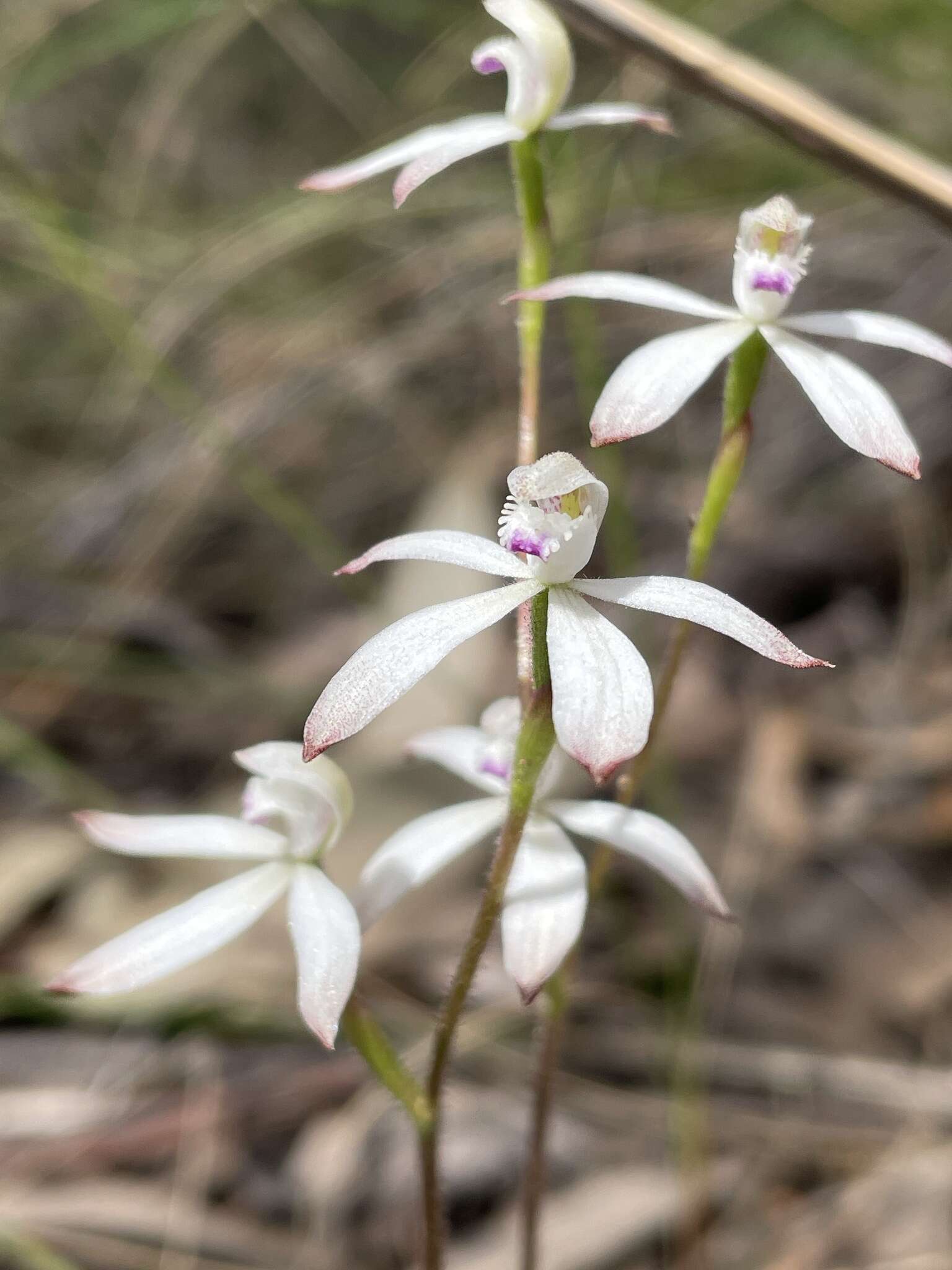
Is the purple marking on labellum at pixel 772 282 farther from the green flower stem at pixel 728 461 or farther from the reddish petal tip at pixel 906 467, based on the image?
the reddish petal tip at pixel 906 467

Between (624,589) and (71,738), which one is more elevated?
(624,589)

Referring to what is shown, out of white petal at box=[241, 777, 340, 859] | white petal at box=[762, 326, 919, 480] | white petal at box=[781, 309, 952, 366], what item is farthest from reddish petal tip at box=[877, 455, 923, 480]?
white petal at box=[241, 777, 340, 859]

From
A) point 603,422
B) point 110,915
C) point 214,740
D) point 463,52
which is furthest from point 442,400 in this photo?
point 603,422

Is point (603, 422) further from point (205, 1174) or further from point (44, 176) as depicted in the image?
point (44, 176)

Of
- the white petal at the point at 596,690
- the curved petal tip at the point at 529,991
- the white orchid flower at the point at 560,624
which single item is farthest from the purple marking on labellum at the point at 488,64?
the curved petal tip at the point at 529,991

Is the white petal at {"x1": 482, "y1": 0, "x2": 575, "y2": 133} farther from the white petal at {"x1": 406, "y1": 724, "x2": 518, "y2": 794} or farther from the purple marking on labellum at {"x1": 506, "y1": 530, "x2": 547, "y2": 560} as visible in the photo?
the white petal at {"x1": 406, "y1": 724, "x2": 518, "y2": 794}

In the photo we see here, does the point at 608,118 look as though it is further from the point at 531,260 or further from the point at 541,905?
the point at 541,905

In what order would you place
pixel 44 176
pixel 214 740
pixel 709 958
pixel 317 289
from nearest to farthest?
pixel 709 958
pixel 214 740
pixel 317 289
pixel 44 176

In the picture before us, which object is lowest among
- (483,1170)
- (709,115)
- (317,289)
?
(483,1170)
